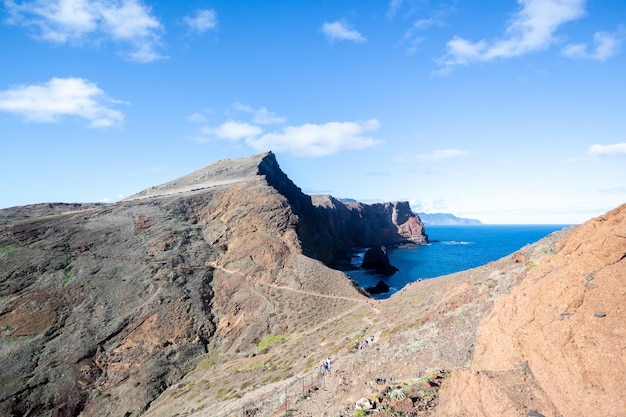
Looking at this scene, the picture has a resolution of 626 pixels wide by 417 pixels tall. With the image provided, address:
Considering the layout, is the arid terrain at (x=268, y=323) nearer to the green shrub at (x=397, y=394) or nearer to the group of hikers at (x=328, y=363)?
the green shrub at (x=397, y=394)

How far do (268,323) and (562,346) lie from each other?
40.1 meters

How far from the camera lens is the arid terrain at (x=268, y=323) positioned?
9695mm

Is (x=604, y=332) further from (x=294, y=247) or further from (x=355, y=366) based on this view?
(x=294, y=247)

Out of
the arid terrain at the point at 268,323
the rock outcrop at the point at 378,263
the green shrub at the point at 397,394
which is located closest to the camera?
the arid terrain at the point at 268,323

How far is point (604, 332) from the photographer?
8797 mm

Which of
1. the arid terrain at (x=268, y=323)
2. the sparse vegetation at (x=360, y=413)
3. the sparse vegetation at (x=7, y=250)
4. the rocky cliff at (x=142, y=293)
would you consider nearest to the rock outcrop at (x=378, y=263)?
the rocky cliff at (x=142, y=293)

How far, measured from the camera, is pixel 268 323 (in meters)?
45.5

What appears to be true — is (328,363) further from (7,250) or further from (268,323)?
(7,250)

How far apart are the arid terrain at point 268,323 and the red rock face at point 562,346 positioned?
0.14 ft

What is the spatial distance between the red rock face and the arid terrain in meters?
0.04

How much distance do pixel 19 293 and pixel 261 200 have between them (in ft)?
141

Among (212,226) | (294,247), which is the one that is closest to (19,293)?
(212,226)

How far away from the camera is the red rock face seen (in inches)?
327

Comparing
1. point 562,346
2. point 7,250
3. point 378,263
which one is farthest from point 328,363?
point 378,263
